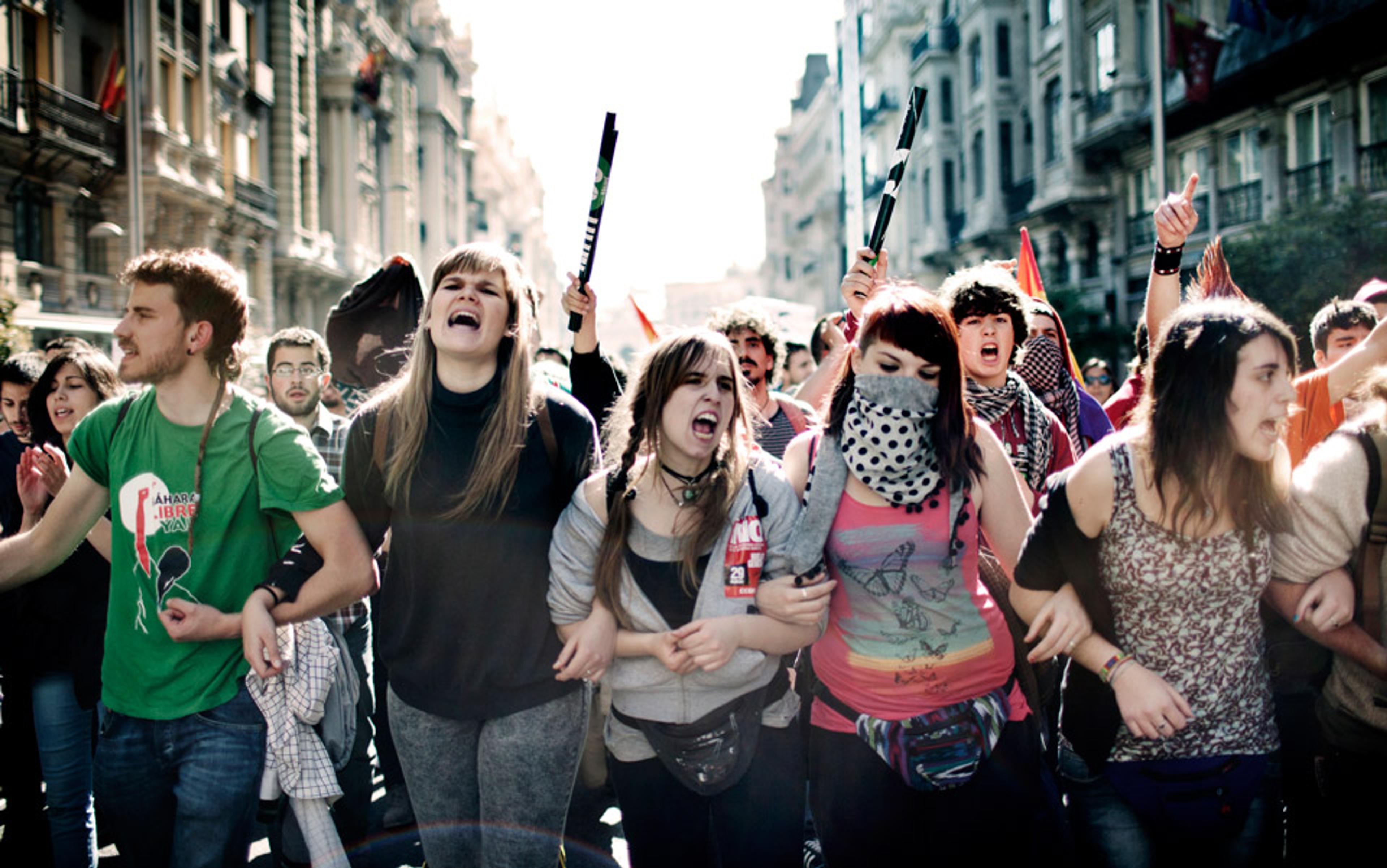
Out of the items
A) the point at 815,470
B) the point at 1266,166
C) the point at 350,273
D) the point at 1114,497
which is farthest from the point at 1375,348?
the point at 350,273

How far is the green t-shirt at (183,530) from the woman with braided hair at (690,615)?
0.81 metres

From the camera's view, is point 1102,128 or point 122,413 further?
point 1102,128

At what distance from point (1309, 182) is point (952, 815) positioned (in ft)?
69.0

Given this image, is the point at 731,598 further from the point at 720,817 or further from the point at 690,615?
the point at 720,817

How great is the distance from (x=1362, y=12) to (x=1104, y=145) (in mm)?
9064

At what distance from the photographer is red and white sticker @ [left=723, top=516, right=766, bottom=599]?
2.87 m

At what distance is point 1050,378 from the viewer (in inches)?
166

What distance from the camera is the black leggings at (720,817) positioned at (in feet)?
9.50

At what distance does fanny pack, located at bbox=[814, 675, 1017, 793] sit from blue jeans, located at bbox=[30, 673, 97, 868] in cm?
293

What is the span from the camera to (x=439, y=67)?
55375 millimetres

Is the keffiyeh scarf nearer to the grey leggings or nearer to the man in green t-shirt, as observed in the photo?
the grey leggings

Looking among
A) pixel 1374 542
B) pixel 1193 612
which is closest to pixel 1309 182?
pixel 1374 542

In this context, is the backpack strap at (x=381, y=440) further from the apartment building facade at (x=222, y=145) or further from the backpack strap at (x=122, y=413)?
the apartment building facade at (x=222, y=145)

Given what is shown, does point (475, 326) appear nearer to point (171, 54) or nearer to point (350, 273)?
point (171, 54)
